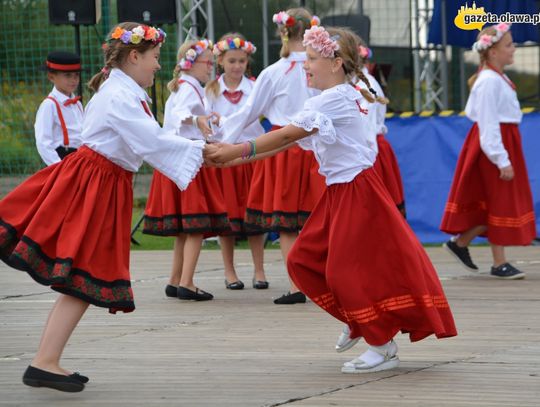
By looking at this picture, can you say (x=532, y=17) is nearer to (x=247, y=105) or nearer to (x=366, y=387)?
(x=247, y=105)

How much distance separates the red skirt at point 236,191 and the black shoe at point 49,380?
11.1ft

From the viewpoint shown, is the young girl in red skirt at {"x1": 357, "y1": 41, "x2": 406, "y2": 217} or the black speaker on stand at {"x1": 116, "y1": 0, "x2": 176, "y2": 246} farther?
the black speaker on stand at {"x1": 116, "y1": 0, "x2": 176, "y2": 246}

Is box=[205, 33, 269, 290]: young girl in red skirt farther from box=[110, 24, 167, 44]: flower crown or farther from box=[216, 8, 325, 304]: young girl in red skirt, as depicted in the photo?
box=[110, 24, 167, 44]: flower crown

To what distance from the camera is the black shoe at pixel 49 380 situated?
14.8 feet

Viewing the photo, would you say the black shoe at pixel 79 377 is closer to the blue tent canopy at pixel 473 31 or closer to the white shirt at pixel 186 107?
the white shirt at pixel 186 107

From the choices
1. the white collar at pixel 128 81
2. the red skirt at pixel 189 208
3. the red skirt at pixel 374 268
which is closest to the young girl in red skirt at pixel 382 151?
the red skirt at pixel 189 208

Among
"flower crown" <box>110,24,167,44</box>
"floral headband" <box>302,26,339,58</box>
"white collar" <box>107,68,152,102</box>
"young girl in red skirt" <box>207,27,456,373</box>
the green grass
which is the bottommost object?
the green grass

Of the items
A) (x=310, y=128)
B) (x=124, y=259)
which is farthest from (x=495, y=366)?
(x=124, y=259)

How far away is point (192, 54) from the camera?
758cm

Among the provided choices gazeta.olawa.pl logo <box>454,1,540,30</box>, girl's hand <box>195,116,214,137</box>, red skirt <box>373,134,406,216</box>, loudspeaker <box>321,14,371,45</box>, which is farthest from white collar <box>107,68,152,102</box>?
gazeta.olawa.pl logo <box>454,1,540,30</box>

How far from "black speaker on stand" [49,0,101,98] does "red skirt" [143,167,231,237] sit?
365cm

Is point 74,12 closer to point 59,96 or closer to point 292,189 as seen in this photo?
point 59,96

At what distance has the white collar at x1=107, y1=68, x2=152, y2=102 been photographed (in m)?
4.80

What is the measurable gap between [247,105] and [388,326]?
2.35 m
